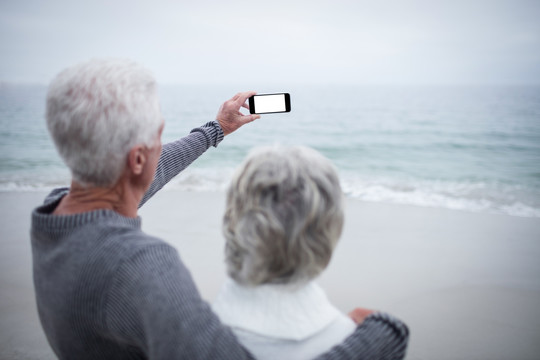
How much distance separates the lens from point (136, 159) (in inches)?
38.6

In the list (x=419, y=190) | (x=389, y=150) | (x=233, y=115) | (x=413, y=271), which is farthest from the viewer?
(x=389, y=150)

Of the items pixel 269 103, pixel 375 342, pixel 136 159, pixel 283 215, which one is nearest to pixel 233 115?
pixel 269 103

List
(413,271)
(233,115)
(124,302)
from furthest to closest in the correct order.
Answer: (413,271)
(233,115)
(124,302)

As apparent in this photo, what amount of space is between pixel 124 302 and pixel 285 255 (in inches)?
14.3

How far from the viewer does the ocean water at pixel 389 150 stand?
7637mm

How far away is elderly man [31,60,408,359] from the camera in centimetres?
77

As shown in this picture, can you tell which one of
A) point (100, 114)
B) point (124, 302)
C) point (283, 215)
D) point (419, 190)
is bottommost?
point (419, 190)

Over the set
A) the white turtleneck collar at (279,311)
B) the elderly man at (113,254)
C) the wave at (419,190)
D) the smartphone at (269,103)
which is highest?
the smartphone at (269,103)

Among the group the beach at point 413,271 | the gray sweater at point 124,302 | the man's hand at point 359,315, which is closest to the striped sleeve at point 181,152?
the gray sweater at point 124,302

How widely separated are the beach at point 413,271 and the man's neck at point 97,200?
2211 millimetres

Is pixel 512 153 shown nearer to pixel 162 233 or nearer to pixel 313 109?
pixel 162 233

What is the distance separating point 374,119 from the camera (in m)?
21.9

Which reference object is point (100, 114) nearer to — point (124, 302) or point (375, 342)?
point (124, 302)

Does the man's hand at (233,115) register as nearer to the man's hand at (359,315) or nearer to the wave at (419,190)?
the man's hand at (359,315)
